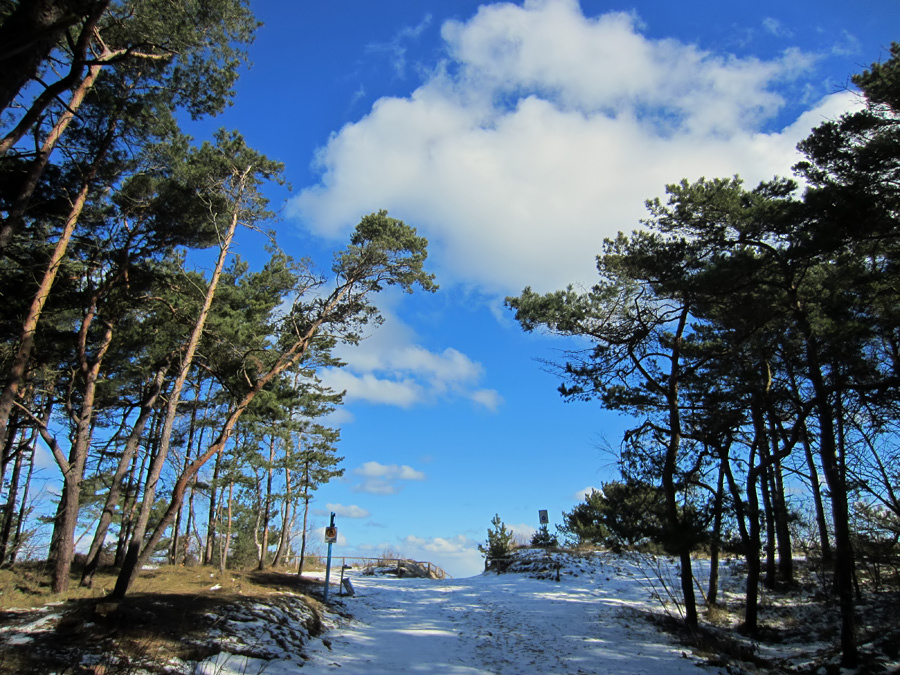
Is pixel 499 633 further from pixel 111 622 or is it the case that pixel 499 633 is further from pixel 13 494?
pixel 13 494

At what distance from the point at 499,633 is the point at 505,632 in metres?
0.22

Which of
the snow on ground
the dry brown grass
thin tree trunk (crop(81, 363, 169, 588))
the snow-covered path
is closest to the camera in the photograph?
the dry brown grass

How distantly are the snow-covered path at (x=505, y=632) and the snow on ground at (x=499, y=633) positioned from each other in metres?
Result: 0.02

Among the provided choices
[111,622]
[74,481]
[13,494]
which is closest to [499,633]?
[111,622]

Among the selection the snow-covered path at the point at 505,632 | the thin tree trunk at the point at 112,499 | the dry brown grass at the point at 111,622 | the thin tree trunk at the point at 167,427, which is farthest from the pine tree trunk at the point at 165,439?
the snow-covered path at the point at 505,632

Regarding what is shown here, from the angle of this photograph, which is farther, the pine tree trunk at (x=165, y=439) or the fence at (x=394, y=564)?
the fence at (x=394, y=564)

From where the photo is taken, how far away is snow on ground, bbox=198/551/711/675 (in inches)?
357

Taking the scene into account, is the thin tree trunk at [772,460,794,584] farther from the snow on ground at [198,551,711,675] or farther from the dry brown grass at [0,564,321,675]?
the dry brown grass at [0,564,321,675]

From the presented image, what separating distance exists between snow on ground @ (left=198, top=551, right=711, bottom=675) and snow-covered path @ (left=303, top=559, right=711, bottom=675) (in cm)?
2

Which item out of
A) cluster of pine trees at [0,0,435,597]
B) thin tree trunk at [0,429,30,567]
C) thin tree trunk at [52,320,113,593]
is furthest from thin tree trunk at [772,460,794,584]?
thin tree trunk at [0,429,30,567]

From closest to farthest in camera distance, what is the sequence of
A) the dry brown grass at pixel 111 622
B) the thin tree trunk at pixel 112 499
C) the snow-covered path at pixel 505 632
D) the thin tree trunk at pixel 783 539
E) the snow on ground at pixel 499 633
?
the dry brown grass at pixel 111 622, the snow on ground at pixel 499 633, the snow-covered path at pixel 505 632, the thin tree trunk at pixel 112 499, the thin tree trunk at pixel 783 539

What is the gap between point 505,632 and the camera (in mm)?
12344

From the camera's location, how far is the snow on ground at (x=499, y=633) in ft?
29.8

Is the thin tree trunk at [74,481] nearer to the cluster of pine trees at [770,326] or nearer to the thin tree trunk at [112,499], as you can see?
the thin tree trunk at [112,499]
